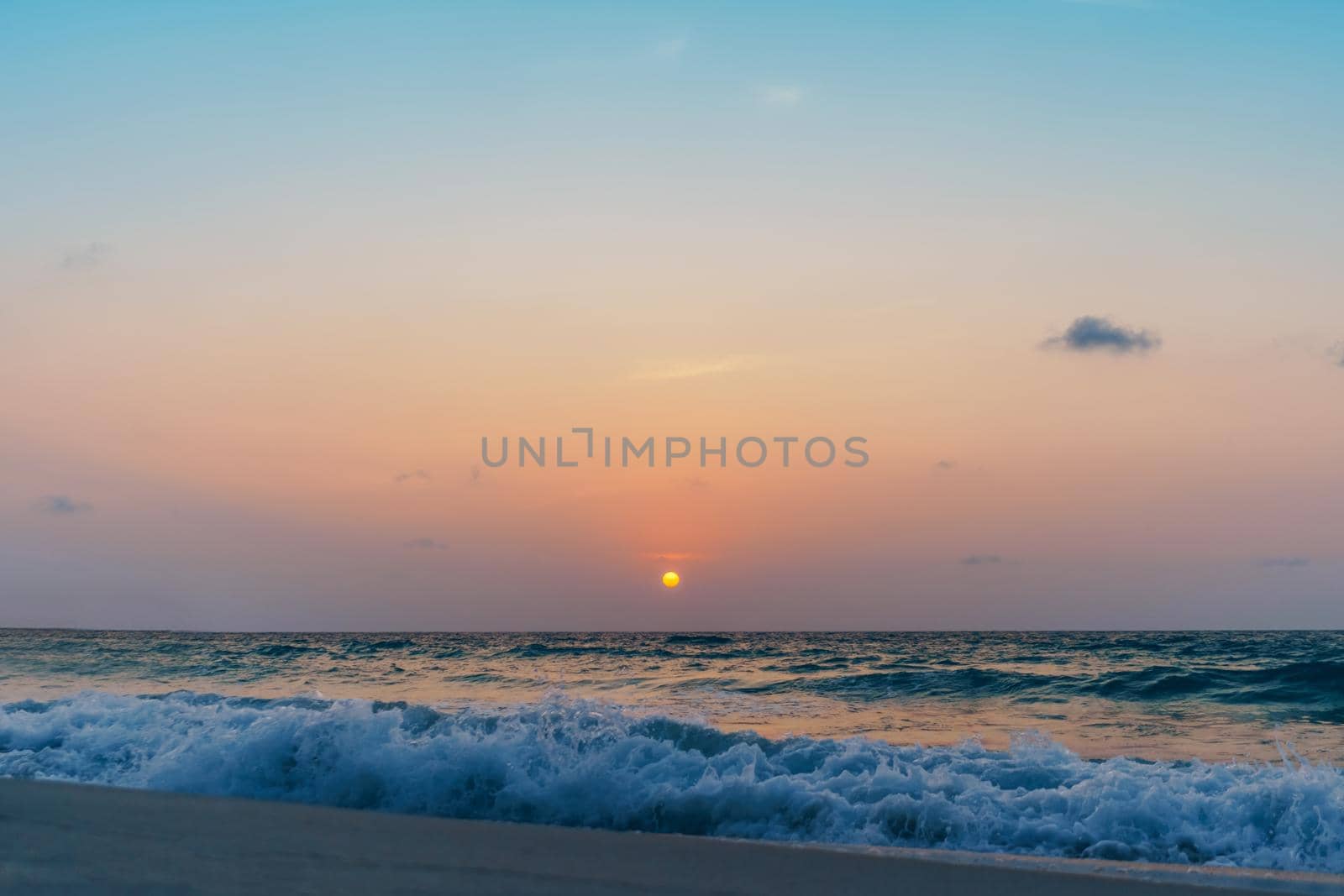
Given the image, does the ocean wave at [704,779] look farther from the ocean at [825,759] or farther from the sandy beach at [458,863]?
the sandy beach at [458,863]

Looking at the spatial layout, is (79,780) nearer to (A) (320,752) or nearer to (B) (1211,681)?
(A) (320,752)

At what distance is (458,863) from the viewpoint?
633 centimetres

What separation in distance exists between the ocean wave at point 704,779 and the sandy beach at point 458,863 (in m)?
0.90

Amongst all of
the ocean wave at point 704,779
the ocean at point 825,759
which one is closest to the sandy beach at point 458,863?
the ocean wave at point 704,779

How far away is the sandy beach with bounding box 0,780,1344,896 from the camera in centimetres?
574

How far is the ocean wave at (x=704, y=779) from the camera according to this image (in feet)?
27.4

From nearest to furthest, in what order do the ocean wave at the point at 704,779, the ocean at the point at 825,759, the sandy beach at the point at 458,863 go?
1. the sandy beach at the point at 458,863
2. the ocean wave at the point at 704,779
3. the ocean at the point at 825,759

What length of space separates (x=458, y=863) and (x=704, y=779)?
380cm

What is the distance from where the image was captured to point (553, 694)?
12633mm

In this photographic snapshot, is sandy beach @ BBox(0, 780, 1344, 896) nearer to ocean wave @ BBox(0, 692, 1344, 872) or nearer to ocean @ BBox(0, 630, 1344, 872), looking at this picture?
ocean wave @ BBox(0, 692, 1344, 872)

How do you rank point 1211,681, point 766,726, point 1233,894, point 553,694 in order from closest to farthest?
point 1233,894 → point 553,694 → point 766,726 → point 1211,681

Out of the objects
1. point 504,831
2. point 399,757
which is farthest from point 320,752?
point 504,831

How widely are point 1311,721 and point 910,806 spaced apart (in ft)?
35.7

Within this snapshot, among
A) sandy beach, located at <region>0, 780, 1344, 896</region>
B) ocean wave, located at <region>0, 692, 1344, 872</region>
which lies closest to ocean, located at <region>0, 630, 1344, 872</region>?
ocean wave, located at <region>0, 692, 1344, 872</region>
